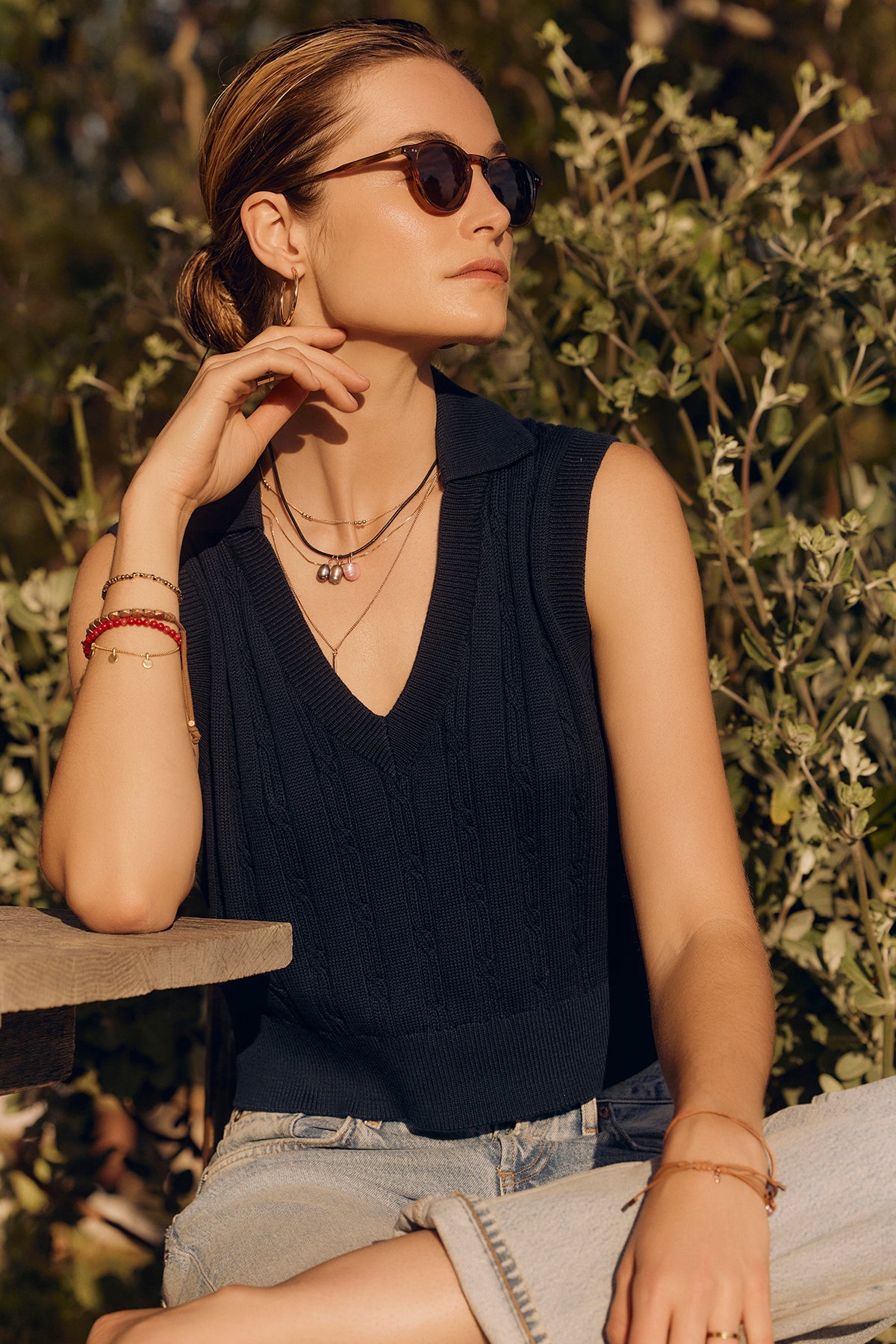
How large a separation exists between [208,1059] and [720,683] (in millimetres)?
1350

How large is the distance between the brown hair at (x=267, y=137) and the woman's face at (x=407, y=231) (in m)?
0.04

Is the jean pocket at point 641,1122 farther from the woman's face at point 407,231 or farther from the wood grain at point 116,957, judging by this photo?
the woman's face at point 407,231

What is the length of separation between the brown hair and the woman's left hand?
1.64 m

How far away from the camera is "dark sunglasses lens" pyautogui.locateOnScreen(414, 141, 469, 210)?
6.88 feet

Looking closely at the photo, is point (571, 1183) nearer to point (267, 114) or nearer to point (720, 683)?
point (720, 683)

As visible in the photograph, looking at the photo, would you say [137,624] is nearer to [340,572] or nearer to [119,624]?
[119,624]

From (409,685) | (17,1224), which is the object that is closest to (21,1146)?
(17,1224)

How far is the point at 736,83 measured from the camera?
17.2 feet

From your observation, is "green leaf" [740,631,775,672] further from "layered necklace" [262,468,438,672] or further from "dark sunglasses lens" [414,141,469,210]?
"dark sunglasses lens" [414,141,469,210]

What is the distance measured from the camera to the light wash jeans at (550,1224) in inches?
55.9

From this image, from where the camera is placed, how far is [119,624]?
1974 mm

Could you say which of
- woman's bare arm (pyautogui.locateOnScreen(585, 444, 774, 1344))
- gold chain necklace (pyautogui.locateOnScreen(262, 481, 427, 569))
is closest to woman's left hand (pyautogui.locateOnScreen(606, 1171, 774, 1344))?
woman's bare arm (pyautogui.locateOnScreen(585, 444, 774, 1344))

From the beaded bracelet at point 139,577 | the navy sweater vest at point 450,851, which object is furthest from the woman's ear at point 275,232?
the beaded bracelet at point 139,577


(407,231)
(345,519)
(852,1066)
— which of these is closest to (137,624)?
(345,519)
